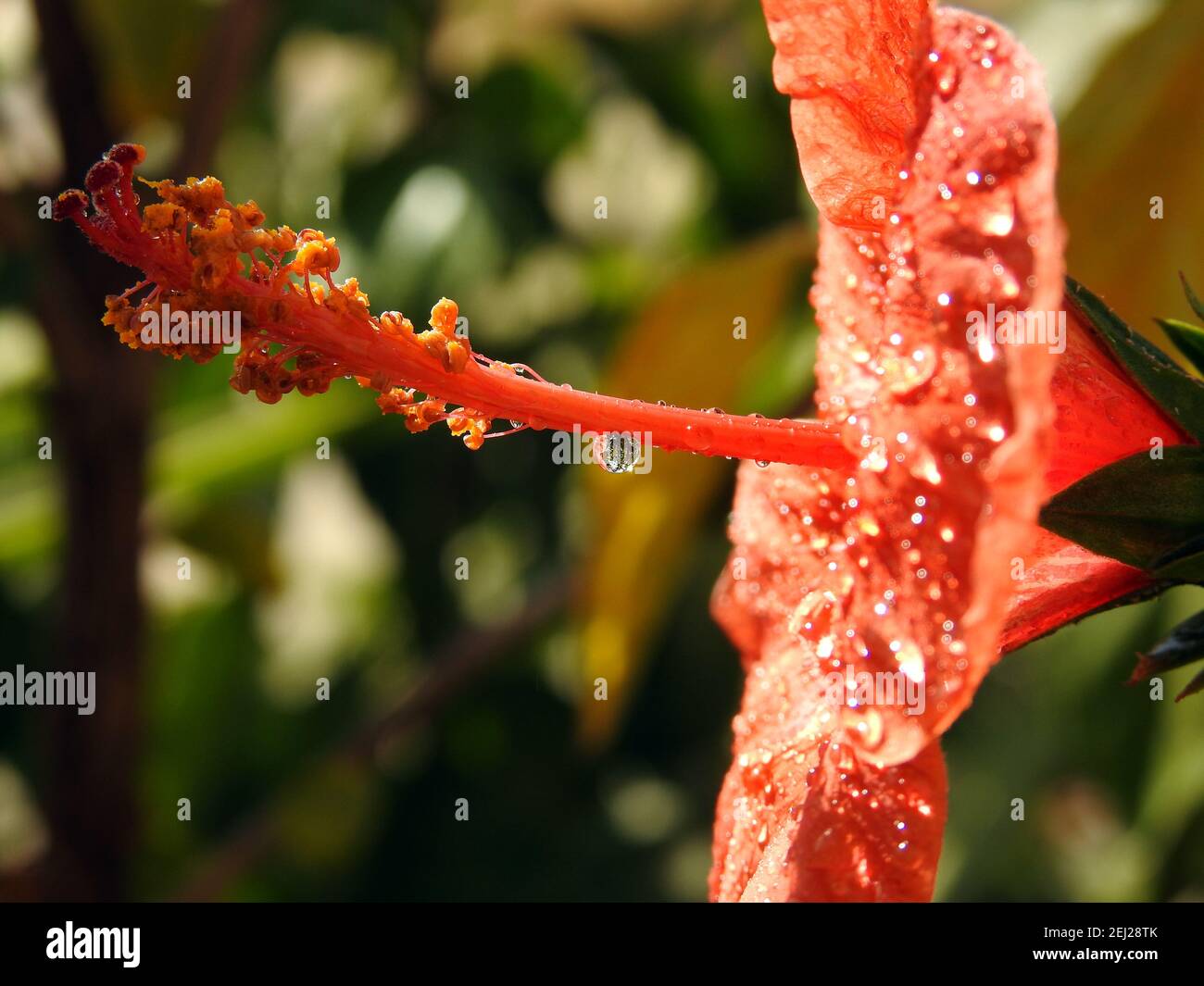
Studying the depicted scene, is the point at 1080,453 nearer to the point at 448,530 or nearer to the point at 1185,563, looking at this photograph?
the point at 1185,563

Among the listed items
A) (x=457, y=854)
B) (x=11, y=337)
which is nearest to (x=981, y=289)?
(x=457, y=854)

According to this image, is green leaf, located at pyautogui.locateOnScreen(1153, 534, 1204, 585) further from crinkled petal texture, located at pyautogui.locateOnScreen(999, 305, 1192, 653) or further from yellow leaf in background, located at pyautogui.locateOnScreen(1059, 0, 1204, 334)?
yellow leaf in background, located at pyautogui.locateOnScreen(1059, 0, 1204, 334)

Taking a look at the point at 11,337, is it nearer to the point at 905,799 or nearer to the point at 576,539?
the point at 576,539

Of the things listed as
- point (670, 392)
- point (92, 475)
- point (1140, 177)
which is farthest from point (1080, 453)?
point (92, 475)

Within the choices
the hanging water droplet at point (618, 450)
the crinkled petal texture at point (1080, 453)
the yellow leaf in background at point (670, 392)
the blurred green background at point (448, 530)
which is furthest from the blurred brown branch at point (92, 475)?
the crinkled petal texture at point (1080, 453)

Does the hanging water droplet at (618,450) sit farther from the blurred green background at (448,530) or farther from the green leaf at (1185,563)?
the blurred green background at (448,530)

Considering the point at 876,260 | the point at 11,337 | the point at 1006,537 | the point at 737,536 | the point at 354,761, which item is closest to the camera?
the point at 1006,537

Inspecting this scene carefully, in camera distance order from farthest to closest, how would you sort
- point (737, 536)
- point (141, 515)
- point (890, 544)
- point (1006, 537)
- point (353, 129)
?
1. point (353, 129)
2. point (141, 515)
3. point (737, 536)
4. point (890, 544)
5. point (1006, 537)
